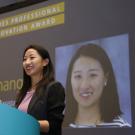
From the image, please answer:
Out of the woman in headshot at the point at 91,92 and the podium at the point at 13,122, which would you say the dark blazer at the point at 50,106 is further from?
the woman in headshot at the point at 91,92

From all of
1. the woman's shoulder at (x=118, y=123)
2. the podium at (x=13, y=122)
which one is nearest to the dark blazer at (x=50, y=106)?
the podium at (x=13, y=122)

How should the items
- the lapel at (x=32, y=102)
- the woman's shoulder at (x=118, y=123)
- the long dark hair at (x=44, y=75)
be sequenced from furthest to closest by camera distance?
the woman's shoulder at (x=118, y=123), the long dark hair at (x=44, y=75), the lapel at (x=32, y=102)

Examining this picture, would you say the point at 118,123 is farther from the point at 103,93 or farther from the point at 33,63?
the point at 33,63

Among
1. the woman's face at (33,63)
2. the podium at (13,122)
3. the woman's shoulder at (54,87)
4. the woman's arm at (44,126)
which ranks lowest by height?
the woman's arm at (44,126)

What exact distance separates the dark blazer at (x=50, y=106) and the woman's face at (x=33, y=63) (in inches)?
4.6

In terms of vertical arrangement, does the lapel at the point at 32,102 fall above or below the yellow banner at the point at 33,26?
below

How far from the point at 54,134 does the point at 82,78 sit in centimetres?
94

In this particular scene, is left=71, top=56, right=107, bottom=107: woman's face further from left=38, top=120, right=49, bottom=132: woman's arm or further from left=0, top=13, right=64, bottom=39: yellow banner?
left=38, top=120, right=49, bottom=132: woman's arm

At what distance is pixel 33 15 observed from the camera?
260cm

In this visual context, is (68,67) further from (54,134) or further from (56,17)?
(54,134)

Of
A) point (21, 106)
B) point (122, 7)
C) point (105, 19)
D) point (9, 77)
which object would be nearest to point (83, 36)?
point (105, 19)

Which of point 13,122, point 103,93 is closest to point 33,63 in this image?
point 13,122

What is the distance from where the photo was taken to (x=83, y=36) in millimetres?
2230

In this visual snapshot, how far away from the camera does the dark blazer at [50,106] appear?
128 centimetres
